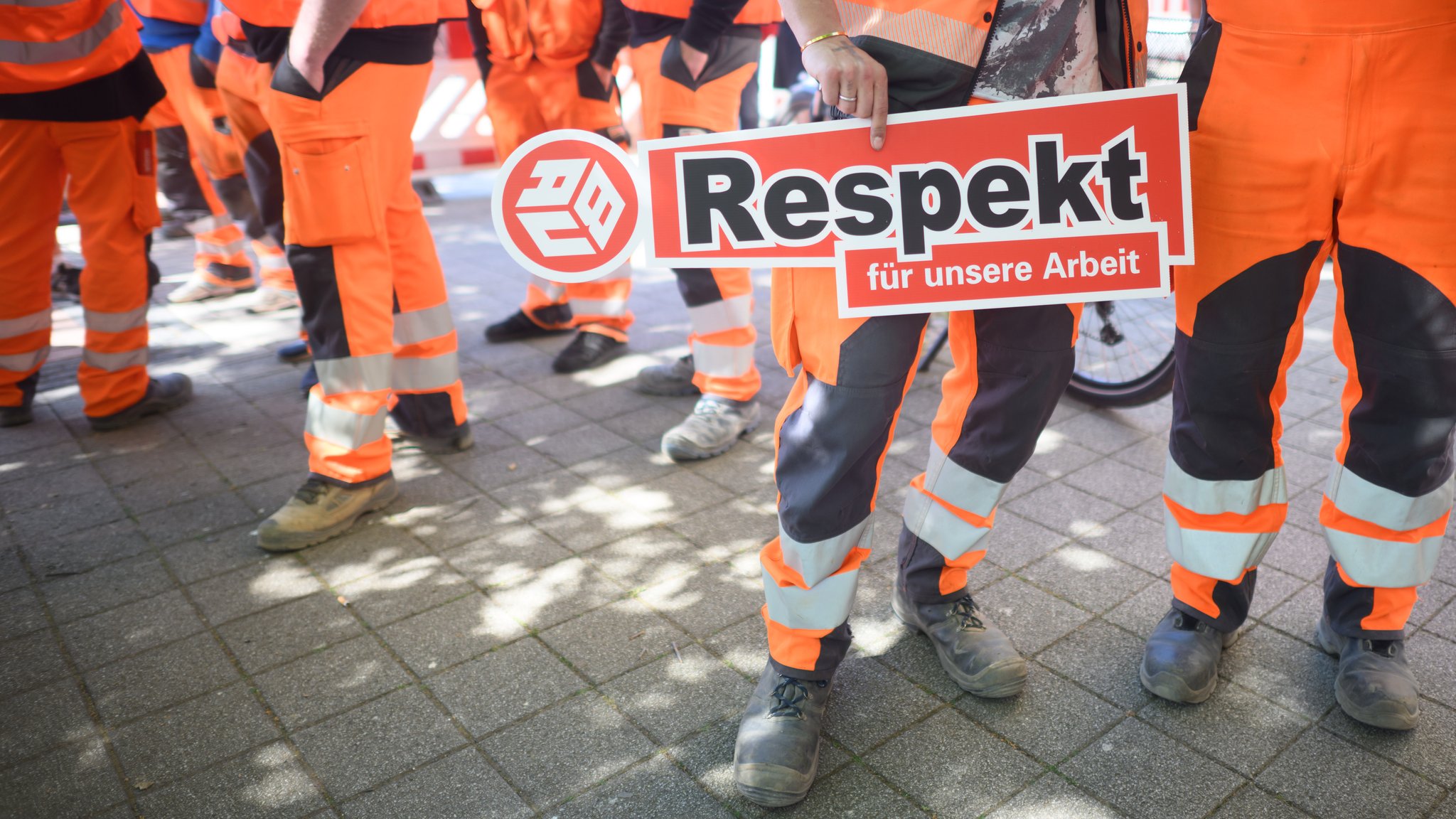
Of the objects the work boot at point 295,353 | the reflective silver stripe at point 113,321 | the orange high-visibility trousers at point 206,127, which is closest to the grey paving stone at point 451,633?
the reflective silver stripe at point 113,321

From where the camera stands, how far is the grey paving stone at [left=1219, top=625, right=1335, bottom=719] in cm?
224

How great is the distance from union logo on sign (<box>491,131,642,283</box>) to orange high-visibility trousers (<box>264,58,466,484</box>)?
1.28m

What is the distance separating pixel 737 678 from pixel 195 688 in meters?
1.27

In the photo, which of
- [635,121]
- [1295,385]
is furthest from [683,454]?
[635,121]

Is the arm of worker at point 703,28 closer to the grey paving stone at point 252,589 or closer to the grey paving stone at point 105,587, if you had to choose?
the grey paving stone at point 252,589

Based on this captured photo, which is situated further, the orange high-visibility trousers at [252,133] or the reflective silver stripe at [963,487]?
the orange high-visibility trousers at [252,133]

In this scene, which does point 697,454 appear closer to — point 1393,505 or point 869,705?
point 869,705

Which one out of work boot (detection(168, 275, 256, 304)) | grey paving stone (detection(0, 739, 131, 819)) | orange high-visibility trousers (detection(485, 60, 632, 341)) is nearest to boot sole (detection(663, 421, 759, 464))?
orange high-visibility trousers (detection(485, 60, 632, 341))

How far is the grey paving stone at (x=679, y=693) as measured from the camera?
7.30ft

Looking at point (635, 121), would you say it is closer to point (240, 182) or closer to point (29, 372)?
point (240, 182)

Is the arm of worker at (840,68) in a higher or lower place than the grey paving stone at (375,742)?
higher

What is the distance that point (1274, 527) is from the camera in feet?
7.23

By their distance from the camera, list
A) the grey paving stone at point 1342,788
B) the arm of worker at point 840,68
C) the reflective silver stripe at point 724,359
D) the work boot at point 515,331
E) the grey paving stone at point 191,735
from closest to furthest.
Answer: the arm of worker at point 840,68
the grey paving stone at point 1342,788
the grey paving stone at point 191,735
the reflective silver stripe at point 724,359
the work boot at point 515,331

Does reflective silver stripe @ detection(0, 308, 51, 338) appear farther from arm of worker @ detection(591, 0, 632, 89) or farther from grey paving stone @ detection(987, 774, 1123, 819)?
grey paving stone @ detection(987, 774, 1123, 819)
